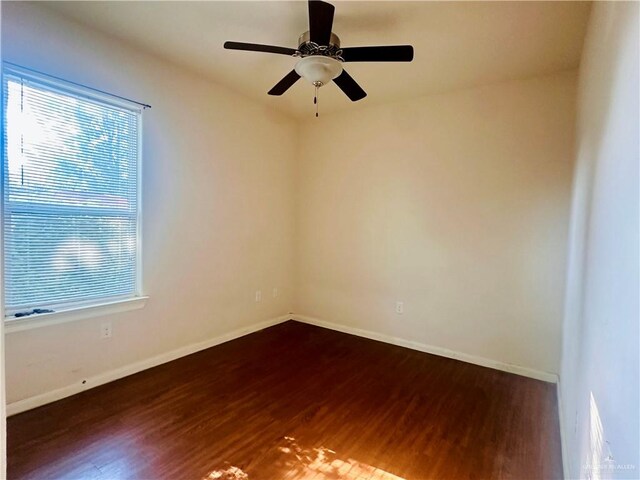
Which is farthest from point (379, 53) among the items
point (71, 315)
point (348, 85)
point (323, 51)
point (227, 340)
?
point (227, 340)

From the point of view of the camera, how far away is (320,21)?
1.84m

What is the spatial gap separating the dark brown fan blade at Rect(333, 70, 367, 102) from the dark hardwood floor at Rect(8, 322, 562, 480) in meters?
2.30

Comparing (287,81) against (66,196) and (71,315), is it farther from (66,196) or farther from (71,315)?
(71,315)

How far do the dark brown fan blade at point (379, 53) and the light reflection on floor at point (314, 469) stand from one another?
7.75ft

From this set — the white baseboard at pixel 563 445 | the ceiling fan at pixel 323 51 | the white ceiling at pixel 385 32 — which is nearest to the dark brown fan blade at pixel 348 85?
the ceiling fan at pixel 323 51

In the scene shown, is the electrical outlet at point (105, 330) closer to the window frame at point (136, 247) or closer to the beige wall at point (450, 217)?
the window frame at point (136, 247)

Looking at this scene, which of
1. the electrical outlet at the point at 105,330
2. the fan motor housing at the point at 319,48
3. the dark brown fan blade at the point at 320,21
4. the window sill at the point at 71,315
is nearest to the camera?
the dark brown fan blade at the point at 320,21

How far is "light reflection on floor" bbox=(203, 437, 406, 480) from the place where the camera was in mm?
1716

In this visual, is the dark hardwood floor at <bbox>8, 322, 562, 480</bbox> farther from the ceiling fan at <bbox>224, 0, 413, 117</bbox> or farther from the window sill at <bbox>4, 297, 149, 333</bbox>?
the ceiling fan at <bbox>224, 0, 413, 117</bbox>

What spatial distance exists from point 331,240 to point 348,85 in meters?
2.01

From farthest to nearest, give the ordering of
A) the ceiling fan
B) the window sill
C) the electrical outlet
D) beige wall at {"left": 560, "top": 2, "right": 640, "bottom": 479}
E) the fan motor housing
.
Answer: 1. the electrical outlet
2. the window sill
3. the fan motor housing
4. the ceiling fan
5. beige wall at {"left": 560, "top": 2, "right": 640, "bottom": 479}

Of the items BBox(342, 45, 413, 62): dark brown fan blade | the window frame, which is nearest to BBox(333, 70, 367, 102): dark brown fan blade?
BBox(342, 45, 413, 62): dark brown fan blade

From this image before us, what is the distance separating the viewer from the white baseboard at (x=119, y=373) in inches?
86.6

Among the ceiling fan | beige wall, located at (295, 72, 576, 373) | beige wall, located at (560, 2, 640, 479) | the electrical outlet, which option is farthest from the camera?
beige wall, located at (295, 72, 576, 373)
